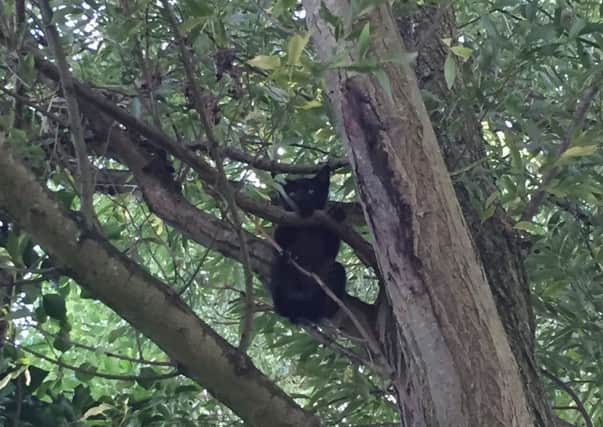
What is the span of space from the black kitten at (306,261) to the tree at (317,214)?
0.07m

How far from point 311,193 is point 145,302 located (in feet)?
3.72

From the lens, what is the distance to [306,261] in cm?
278

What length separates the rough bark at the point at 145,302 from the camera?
1423 mm

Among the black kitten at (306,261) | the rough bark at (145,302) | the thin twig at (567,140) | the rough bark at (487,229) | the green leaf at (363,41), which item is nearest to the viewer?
the green leaf at (363,41)

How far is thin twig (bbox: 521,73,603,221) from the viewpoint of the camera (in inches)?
63.7

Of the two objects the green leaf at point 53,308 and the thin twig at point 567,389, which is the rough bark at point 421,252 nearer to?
the thin twig at point 567,389

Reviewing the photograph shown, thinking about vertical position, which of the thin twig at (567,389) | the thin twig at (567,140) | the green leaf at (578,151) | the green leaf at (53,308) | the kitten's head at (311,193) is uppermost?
the kitten's head at (311,193)

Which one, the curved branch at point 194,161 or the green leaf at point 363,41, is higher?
the curved branch at point 194,161

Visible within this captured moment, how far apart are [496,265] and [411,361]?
0.49 meters

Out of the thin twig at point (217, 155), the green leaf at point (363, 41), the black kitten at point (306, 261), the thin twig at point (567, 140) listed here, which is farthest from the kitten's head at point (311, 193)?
the green leaf at point (363, 41)

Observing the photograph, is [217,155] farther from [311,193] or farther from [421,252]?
[311,193]

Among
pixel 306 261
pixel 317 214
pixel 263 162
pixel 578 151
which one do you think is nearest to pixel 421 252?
pixel 578 151

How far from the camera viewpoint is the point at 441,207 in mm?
1523

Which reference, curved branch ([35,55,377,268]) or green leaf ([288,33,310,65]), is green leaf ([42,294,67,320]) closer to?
curved branch ([35,55,377,268])
